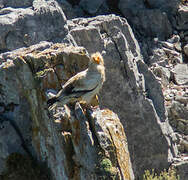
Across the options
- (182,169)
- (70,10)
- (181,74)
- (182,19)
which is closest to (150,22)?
(182,19)

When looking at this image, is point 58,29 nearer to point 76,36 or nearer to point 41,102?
point 76,36

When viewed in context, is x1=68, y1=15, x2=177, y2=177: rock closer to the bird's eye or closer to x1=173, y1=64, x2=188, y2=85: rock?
the bird's eye

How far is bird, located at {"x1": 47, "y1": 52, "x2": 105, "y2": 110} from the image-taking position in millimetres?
11148

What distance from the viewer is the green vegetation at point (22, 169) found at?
1201cm

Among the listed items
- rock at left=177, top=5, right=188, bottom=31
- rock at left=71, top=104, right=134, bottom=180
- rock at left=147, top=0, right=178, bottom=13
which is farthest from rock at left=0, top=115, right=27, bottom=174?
rock at left=177, top=5, right=188, bottom=31

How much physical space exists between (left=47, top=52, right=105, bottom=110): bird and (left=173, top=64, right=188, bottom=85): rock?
1366 centimetres

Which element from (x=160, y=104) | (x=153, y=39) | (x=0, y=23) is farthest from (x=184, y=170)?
(x=153, y=39)

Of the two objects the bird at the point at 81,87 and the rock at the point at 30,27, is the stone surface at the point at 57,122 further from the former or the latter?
the rock at the point at 30,27

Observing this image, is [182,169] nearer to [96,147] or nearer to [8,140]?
[96,147]

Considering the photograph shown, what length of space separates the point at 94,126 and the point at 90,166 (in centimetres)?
98

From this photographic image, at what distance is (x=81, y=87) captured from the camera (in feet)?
36.6

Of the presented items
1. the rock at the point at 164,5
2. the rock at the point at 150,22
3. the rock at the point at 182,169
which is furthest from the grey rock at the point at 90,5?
the rock at the point at 182,169

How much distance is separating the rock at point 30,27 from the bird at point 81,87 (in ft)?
20.9

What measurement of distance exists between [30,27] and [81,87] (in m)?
7.61
